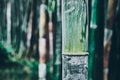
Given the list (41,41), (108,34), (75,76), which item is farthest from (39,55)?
(108,34)

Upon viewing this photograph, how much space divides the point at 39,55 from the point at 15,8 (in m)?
0.75

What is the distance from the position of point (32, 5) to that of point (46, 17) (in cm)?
26

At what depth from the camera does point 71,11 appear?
19.9 feet

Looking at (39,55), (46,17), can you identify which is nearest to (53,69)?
(39,55)

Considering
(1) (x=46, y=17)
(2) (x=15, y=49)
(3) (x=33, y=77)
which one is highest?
(1) (x=46, y=17)

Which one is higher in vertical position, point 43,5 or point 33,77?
point 43,5

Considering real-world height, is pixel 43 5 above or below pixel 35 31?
above

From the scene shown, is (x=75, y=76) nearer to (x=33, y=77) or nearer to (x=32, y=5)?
(x=33, y=77)

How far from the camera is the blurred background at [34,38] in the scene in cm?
609

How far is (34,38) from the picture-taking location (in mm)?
6105

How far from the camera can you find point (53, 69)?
241 inches

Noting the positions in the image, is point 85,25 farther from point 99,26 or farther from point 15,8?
point 15,8

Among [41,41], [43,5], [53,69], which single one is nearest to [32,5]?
[43,5]

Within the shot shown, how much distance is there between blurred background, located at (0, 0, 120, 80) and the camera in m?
6.09
